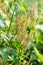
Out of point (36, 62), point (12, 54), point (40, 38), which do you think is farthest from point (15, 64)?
point (40, 38)

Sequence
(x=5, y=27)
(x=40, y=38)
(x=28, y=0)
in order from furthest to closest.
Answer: (x=40, y=38) < (x=28, y=0) < (x=5, y=27)

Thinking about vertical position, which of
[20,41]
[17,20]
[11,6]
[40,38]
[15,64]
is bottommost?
[15,64]

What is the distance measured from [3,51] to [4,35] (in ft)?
0.49

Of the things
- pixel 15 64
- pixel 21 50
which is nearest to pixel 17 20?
pixel 21 50

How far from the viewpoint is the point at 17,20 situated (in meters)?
1.96

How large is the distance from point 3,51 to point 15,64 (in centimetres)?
25

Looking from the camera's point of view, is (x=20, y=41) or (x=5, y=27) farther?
(x=5, y=27)

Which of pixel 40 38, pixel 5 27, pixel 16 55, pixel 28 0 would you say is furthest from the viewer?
pixel 40 38

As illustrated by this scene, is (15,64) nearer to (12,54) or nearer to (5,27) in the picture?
(12,54)

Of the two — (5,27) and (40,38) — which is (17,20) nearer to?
(5,27)

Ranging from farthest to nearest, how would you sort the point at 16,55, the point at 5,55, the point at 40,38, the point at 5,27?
1. the point at 40,38
2. the point at 5,27
3. the point at 16,55
4. the point at 5,55

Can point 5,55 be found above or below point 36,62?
below

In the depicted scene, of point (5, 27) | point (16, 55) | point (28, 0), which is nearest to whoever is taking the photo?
point (16, 55)

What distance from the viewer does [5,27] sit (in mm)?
2221
